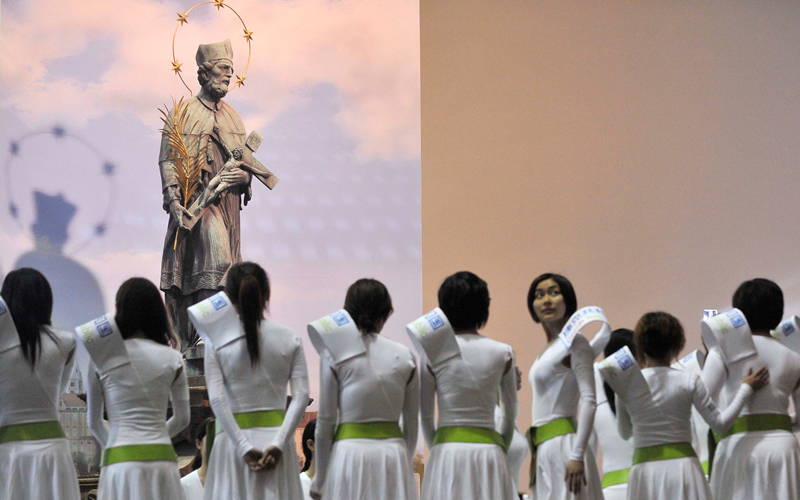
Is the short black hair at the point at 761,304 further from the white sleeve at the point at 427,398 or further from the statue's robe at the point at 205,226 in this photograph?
the statue's robe at the point at 205,226

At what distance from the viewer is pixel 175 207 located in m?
5.83

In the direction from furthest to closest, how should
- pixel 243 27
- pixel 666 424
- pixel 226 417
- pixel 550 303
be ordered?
pixel 243 27
pixel 550 303
pixel 666 424
pixel 226 417

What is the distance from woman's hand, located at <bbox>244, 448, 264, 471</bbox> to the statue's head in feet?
11.7

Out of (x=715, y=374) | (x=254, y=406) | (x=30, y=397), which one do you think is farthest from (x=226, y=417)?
(x=715, y=374)

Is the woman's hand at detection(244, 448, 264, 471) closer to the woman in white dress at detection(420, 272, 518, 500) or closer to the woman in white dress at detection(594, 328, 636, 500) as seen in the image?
the woman in white dress at detection(420, 272, 518, 500)

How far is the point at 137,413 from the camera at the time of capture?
10.0ft

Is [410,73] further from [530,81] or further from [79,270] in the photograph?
[79,270]

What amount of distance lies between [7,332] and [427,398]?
57.7 inches

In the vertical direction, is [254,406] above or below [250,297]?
below

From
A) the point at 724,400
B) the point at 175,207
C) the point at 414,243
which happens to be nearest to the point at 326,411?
the point at 724,400

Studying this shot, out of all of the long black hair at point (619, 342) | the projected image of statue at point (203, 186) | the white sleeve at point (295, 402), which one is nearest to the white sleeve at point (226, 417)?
the white sleeve at point (295, 402)

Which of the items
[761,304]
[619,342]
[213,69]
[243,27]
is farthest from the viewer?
[243,27]

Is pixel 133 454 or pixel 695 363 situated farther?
pixel 695 363

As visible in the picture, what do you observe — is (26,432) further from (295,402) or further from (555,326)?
(555,326)
